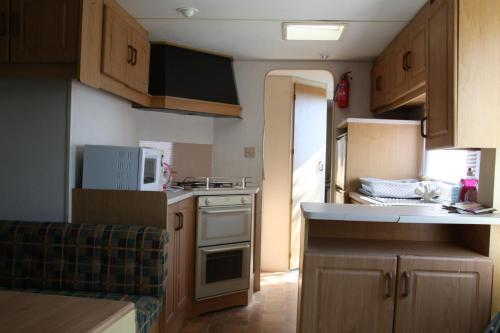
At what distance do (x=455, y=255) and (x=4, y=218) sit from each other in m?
2.50

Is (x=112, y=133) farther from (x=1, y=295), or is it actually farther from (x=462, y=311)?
(x=462, y=311)

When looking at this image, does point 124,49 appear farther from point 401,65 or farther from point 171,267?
point 401,65

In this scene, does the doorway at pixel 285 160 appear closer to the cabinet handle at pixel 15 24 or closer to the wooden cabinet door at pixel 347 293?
the wooden cabinet door at pixel 347 293

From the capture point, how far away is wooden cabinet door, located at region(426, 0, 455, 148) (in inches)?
70.9

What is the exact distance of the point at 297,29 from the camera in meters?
2.87

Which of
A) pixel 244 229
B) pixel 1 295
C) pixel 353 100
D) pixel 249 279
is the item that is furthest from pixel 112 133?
pixel 353 100

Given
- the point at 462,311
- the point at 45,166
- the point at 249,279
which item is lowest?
the point at 249,279

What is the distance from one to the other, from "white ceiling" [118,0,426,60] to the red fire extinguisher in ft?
0.66

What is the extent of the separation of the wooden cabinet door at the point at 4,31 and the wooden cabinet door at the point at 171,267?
4.04 ft

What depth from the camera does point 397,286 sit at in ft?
5.38

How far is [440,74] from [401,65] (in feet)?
2.83

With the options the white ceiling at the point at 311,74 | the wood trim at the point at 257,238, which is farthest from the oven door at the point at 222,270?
the white ceiling at the point at 311,74

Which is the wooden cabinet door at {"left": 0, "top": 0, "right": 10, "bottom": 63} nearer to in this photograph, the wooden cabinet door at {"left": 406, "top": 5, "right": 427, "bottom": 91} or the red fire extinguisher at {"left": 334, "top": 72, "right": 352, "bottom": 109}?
the wooden cabinet door at {"left": 406, "top": 5, "right": 427, "bottom": 91}

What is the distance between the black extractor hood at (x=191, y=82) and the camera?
3041 millimetres
